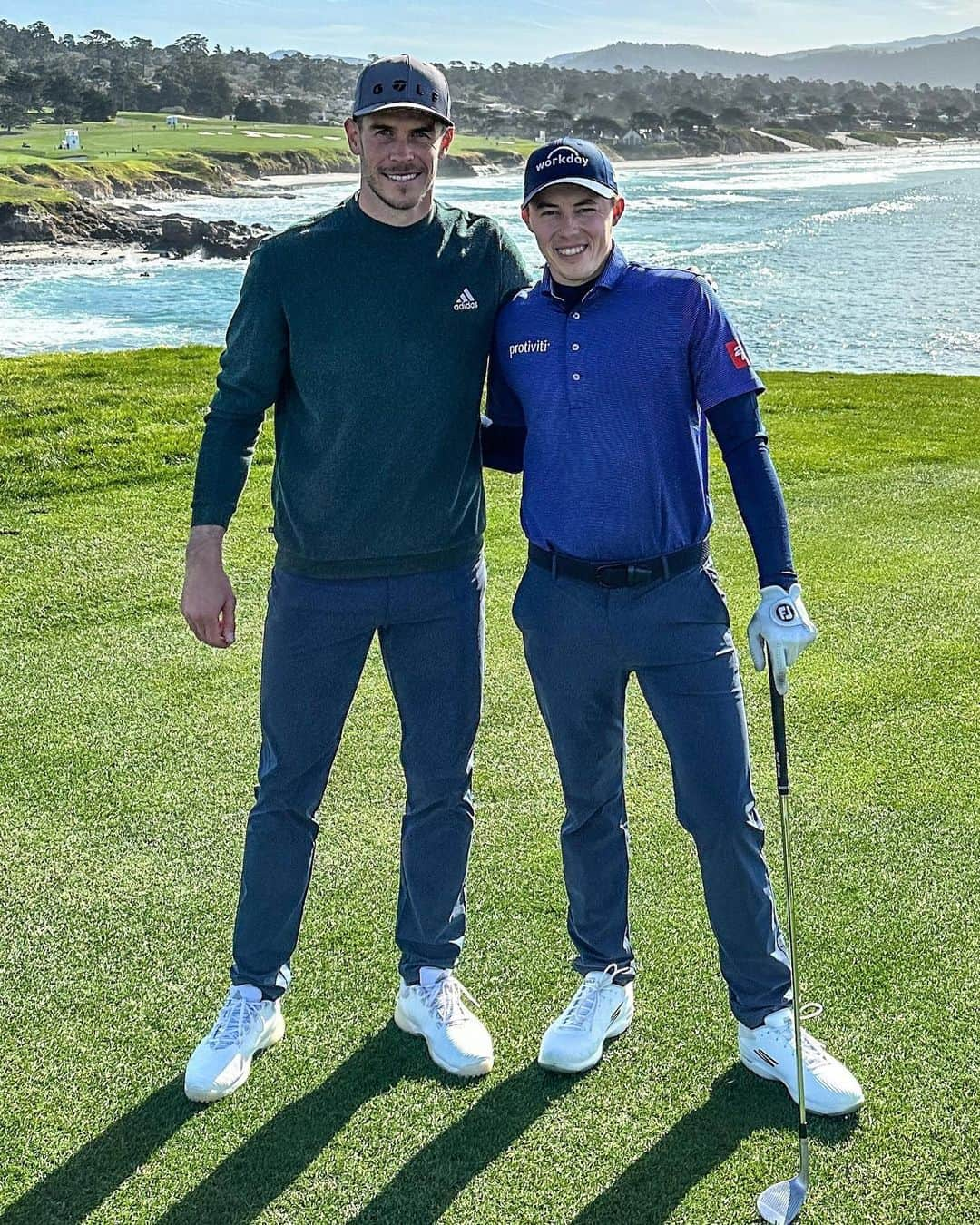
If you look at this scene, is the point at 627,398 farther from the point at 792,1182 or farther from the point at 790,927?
the point at 792,1182

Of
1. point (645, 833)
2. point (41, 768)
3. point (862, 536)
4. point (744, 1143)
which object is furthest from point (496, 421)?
point (862, 536)

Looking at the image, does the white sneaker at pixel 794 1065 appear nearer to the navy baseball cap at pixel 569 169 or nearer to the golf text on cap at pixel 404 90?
the navy baseball cap at pixel 569 169

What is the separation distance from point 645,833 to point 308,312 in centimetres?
198

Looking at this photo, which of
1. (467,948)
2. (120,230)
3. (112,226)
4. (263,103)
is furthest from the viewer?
(263,103)

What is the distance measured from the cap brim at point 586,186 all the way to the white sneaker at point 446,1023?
1898 millimetres

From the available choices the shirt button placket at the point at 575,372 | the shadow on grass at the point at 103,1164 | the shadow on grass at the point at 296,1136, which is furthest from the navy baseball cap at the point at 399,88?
the shadow on grass at the point at 103,1164

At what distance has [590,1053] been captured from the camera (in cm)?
297

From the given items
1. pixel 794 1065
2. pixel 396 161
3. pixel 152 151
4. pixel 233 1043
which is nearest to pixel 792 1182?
pixel 794 1065

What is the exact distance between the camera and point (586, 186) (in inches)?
110

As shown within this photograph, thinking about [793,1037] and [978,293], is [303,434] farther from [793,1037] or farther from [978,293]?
[978,293]

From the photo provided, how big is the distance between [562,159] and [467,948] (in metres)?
2.05

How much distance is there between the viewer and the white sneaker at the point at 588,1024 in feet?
9.74

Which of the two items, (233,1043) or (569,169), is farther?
(233,1043)

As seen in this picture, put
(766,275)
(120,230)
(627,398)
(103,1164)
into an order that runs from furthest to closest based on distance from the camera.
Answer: (120,230) → (766,275) → (627,398) → (103,1164)
